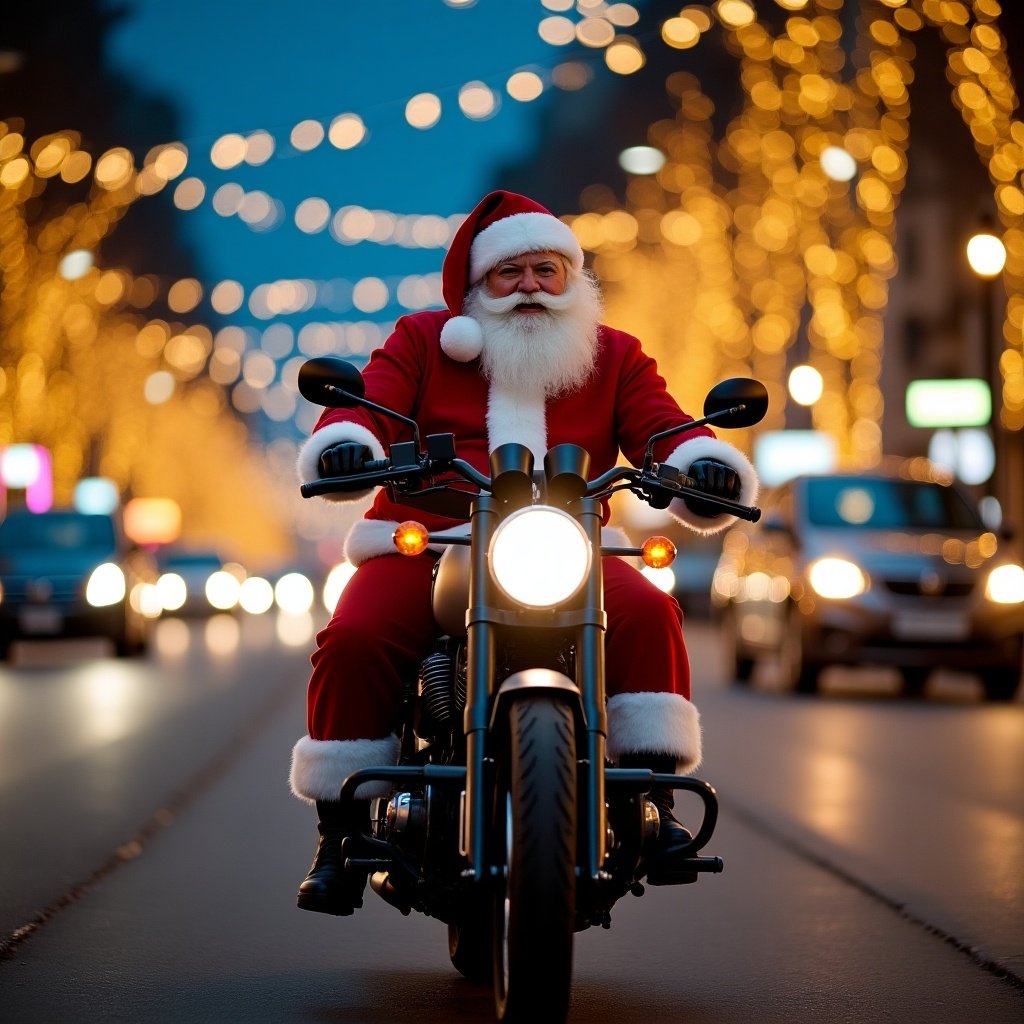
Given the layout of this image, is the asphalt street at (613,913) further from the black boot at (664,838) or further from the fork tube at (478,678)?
the fork tube at (478,678)

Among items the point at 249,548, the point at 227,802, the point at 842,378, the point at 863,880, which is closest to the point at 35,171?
the point at 842,378

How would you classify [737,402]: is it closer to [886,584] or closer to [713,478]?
[713,478]

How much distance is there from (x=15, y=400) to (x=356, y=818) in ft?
139

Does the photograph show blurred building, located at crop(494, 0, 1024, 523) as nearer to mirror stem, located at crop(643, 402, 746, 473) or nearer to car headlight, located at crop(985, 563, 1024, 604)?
car headlight, located at crop(985, 563, 1024, 604)

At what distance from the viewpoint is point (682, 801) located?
34.0 ft

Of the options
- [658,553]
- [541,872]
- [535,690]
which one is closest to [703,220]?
[658,553]

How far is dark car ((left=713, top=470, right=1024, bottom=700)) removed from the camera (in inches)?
689

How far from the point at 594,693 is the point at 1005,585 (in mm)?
13504

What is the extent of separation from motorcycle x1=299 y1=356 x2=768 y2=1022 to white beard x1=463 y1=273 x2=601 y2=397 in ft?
1.56

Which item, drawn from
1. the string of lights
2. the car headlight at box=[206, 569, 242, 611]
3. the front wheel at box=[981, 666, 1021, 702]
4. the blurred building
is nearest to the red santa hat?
the front wheel at box=[981, 666, 1021, 702]

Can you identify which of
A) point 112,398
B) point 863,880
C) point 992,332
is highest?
point 112,398

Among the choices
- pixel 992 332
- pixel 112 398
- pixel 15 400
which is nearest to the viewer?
pixel 992 332

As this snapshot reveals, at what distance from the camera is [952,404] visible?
2559 cm

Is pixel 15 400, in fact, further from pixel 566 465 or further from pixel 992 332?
pixel 566 465
